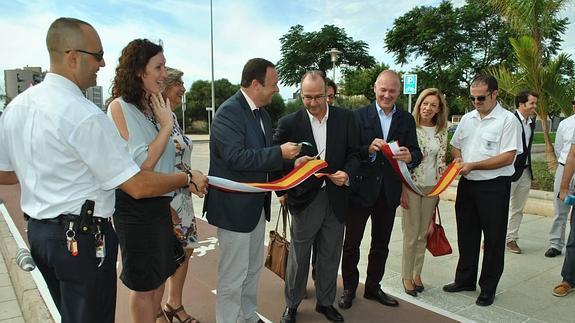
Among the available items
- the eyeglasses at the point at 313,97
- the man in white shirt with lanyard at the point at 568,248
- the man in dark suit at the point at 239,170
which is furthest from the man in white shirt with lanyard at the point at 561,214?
the man in dark suit at the point at 239,170

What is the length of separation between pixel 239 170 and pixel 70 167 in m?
1.19

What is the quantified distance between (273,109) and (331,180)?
134ft

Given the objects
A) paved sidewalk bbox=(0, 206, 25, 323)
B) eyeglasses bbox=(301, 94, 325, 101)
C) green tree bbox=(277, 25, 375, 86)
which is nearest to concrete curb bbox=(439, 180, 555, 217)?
eyeglasses bbox=(301, 94, 325, 101)

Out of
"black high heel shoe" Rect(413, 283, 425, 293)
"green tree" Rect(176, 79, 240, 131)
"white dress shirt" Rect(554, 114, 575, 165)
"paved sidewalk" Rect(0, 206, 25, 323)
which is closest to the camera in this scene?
"paved sidewalk" Rect(0, 206, 25, 323)

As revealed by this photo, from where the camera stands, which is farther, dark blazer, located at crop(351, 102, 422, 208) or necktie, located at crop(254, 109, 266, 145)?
dark blazer, located at crop(351, 102, 422, 208)

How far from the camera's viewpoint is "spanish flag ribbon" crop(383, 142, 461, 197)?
3.61 m

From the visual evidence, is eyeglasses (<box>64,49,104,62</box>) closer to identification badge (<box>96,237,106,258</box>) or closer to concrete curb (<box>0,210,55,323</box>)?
identification badge (<box>96,237,106,258</box>)

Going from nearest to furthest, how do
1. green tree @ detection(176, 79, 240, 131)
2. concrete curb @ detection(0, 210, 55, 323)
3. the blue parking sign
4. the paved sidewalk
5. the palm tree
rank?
concrete curb @ detection(0, 210, 55, 323) < the paved sidewalk < the palm tree < the blue parking sign < green tree @ detection(176, 79, 240, 131)

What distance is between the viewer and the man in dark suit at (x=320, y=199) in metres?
3.48

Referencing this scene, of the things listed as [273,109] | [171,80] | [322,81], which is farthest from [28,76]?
[273,109]

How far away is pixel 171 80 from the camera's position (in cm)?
321

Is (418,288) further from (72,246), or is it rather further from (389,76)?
(72,246)

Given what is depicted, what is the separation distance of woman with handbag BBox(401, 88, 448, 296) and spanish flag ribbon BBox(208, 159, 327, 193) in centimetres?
127

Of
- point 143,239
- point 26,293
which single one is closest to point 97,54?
point 143,239
